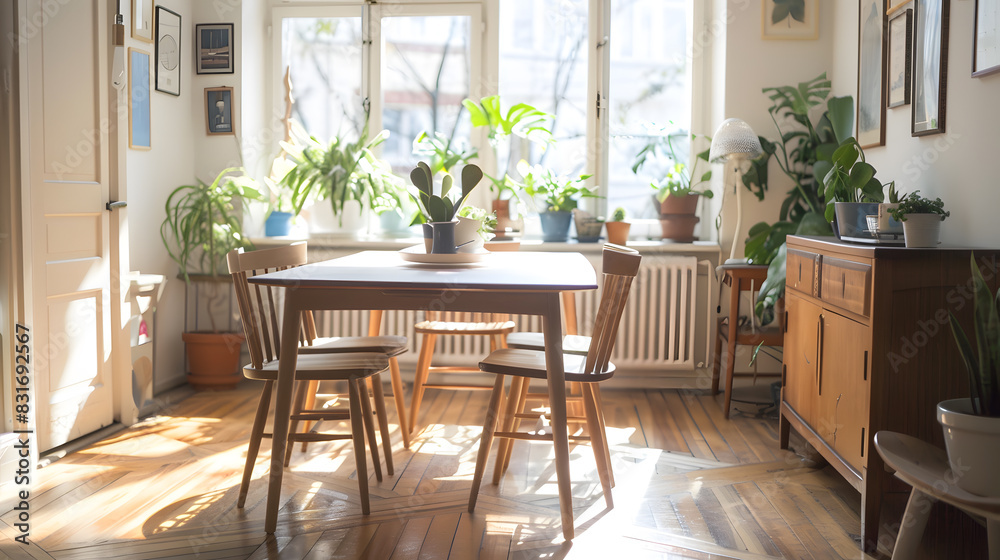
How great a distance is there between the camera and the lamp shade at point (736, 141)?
3.61 m

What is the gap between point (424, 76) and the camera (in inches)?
174

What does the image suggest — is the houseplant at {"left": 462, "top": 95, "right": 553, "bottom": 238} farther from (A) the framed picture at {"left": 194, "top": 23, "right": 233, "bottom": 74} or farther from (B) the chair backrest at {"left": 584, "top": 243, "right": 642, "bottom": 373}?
(B) the chair backrest at {"left": 584, "top": 243, "right": 642, "bottom": 373}

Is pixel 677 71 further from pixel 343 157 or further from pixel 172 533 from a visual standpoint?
pixel 172 533

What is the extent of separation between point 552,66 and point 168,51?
2.09m

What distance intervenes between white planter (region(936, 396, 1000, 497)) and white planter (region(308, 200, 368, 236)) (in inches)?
127

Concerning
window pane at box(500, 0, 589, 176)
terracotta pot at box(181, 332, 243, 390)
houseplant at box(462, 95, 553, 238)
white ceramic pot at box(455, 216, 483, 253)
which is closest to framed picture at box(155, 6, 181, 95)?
terracotta pot at box(181, 332, 243, 390)

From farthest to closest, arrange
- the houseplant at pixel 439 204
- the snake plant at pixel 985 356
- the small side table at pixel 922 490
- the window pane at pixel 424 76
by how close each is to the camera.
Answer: the window pane at pixel 424 76, the houseplant at pixel 439 204, the snake plant at pixel 985 356, the small side table at pixel 922 490

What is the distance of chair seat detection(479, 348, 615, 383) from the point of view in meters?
2.26

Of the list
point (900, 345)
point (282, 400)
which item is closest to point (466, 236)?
point (282, 400)

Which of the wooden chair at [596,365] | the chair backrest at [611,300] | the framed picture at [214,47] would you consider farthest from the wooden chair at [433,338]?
the framed picture at [214,47]

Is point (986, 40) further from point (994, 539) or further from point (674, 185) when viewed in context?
point (674, 185)

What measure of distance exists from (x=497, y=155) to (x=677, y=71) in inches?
44.5

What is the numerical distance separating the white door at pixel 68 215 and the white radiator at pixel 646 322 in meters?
1.25

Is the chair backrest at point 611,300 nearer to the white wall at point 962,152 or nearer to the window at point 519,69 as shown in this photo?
the white wall at point 962,152
